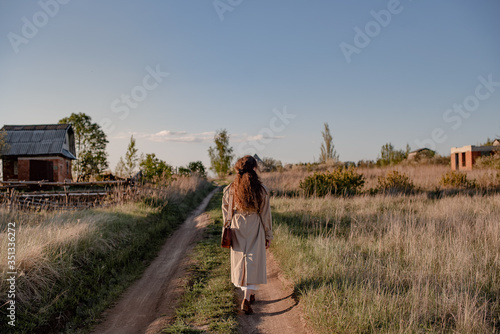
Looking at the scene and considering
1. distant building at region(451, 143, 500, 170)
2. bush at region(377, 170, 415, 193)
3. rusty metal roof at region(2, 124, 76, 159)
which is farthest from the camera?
rusty metal roof at region(2, 124, 76, 159)

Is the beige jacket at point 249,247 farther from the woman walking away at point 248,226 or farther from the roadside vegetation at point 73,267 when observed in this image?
the roadside vegetation at point 73,267

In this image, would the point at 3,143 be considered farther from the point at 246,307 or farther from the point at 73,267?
the point at 246,307

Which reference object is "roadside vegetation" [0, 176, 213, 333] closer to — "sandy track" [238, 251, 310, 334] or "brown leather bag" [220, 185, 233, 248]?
"brown leather bag" [220, 185, 233, 248]

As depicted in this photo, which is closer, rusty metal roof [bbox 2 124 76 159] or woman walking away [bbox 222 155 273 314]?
woman walking away [bbox 222 155 273 314]

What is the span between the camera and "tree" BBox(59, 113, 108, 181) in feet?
134

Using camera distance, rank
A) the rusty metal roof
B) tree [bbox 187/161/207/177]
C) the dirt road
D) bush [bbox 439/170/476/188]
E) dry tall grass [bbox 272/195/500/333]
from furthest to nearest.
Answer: tree [bbox 187/161/207/177] < the rusty metal roof < bush [bbox 439/170/476/188] < the dirt road < dry tall grass [bbox 272/195/500/333]

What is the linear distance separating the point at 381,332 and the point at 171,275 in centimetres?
466

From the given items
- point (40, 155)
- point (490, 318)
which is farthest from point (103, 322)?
point (40, 155)

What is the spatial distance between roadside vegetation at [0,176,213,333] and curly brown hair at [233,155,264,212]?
284 centimetres

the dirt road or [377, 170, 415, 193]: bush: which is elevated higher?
[377, 170, 415, 193]: bush

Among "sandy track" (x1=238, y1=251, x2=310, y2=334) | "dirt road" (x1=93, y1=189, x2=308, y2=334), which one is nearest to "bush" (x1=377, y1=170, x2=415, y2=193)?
"dirt road" (x1=93, y1=189, x2=308, y2=334)

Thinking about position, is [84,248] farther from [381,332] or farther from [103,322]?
[381,332]

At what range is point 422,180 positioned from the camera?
1916cm

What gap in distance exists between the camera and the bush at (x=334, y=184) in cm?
1622
